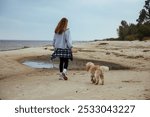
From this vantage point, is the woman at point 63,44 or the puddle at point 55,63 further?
the puddle at point 55,63

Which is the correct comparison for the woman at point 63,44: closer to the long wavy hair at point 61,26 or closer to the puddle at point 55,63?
the long wavy hair at point 61,26

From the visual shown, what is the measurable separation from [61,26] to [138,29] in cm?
2872

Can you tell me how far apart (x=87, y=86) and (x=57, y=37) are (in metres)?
1.68

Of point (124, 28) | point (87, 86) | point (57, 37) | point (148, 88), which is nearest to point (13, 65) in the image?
point (57, 37)

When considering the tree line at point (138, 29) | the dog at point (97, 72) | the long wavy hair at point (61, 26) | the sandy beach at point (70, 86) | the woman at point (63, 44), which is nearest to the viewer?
the sandy beach at point (70, 86)

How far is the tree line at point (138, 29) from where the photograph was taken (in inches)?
1473

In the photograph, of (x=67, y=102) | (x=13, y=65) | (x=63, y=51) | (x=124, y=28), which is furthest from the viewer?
(x=124, y=28)

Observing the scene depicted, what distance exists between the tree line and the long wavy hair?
2677cm

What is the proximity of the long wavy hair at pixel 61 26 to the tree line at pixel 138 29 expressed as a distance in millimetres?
26770

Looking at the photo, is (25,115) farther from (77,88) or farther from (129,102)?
(77,88)

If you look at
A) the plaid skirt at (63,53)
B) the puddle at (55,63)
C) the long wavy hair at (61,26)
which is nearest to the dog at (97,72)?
the plaid skirt at (63,53)

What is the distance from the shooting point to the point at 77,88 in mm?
9039

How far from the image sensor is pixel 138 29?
38094 mm

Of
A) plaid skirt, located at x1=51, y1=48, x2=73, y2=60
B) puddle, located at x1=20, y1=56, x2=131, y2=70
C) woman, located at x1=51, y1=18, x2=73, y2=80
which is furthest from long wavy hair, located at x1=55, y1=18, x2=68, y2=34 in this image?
puddle, located at x1=20, y1=56, x2=131, y2=70
